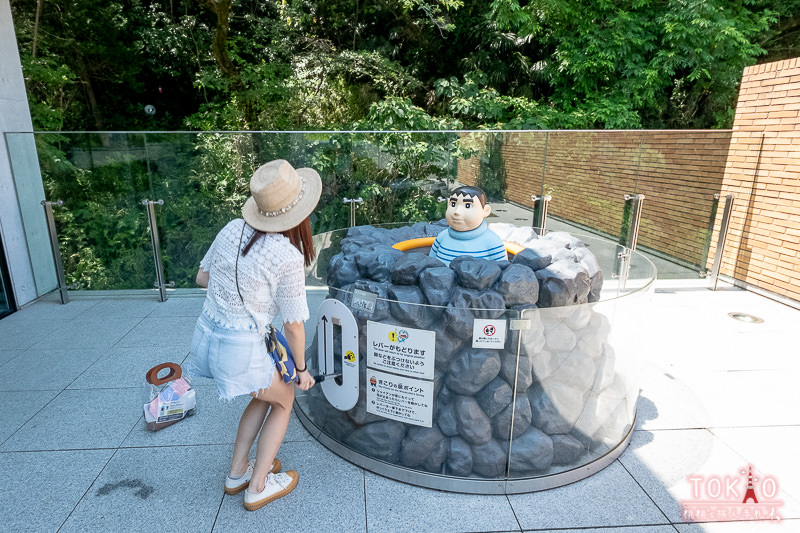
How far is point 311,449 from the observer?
2.90 metres

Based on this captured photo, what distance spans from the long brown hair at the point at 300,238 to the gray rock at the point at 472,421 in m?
1.10

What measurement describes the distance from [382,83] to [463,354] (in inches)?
393

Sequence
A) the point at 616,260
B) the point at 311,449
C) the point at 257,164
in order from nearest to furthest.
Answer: the point at 311,449, the point at 616,260, the point at 257,164

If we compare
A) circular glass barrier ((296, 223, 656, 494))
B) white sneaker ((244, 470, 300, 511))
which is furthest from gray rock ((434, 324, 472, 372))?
white sneaker ((244, 470, 300, 511))

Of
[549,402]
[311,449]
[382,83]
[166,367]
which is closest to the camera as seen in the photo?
[549,402]

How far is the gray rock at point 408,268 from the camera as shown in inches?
106

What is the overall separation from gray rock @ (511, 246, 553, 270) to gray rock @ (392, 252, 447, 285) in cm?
54

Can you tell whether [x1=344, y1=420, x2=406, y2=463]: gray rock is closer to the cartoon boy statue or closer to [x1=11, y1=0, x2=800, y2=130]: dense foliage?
the cartoon boy statue

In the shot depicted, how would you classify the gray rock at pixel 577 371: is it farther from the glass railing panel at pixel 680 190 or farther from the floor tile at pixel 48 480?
the glass railing panel at pixel 680 190

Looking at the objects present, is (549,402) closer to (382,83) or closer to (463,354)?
(463,354)

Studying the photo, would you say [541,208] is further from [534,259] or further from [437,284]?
[437,284]

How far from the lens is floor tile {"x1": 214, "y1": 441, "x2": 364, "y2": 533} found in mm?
2311

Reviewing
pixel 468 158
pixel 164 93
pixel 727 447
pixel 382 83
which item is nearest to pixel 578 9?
pixel 382 83

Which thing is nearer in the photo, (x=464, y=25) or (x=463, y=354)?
(x=463, y=354)
